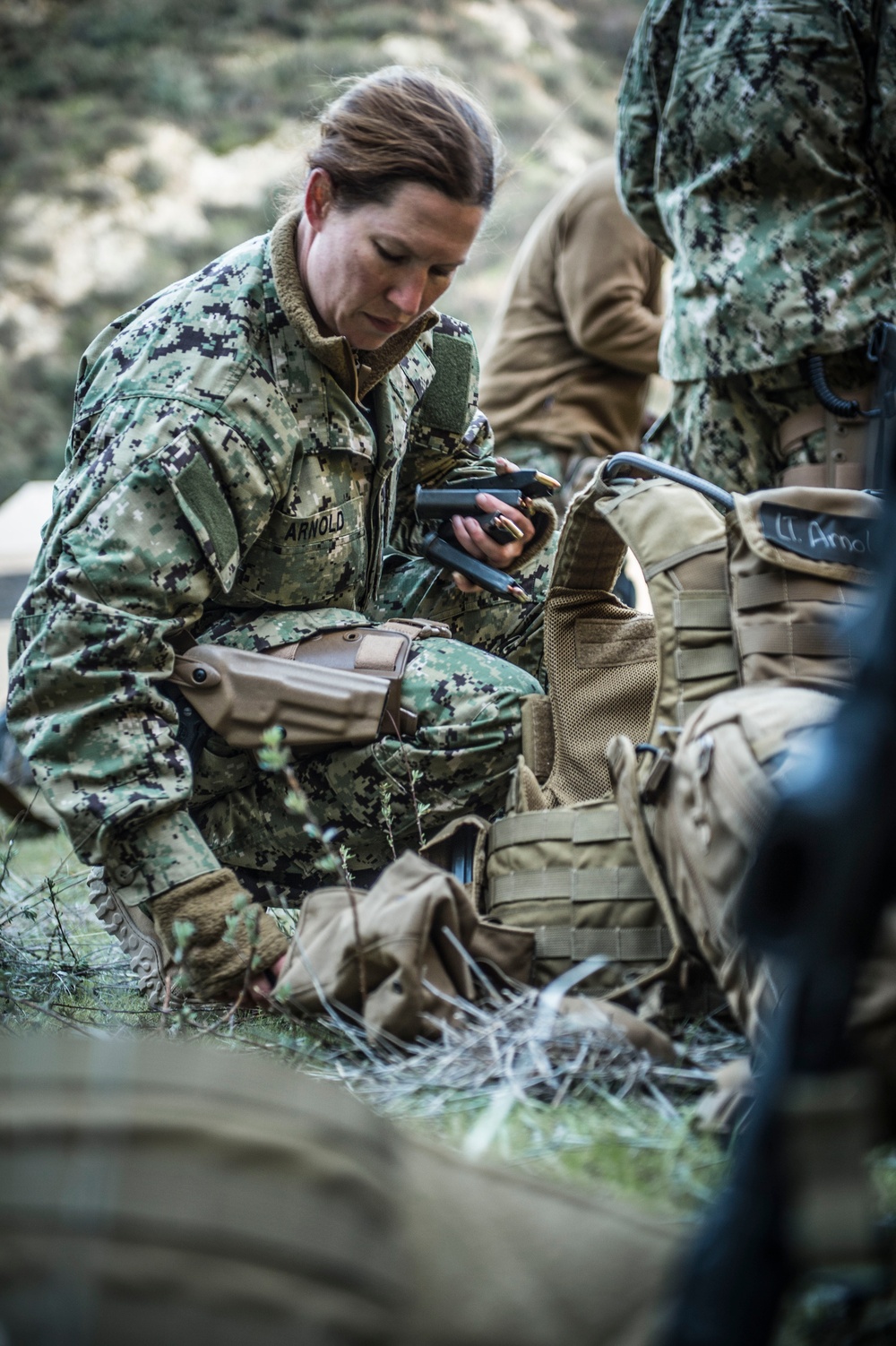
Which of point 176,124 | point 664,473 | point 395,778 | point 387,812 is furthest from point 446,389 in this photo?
point 176,124

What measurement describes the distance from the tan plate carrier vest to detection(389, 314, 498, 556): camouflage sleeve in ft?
2.41

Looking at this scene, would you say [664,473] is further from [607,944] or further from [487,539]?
[607,944]

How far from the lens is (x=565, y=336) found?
14.0ft

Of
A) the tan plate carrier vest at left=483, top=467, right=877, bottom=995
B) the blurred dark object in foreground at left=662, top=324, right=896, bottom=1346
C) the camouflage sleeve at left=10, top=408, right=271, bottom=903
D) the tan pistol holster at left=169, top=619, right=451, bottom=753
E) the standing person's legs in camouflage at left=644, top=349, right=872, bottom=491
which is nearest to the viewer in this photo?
the blurred dark object in foreground at left=662, top=324, right=896, bottom=1346

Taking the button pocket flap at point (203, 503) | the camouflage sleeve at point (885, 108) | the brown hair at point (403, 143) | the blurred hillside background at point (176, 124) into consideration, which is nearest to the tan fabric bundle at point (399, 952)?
the button pocket flap at point (203, 503)

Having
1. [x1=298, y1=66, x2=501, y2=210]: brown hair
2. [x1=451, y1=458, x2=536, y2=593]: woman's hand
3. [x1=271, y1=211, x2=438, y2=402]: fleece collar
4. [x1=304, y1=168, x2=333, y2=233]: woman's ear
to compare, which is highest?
[x1=298, y1=66, x2=501, y2=210]: brown hair

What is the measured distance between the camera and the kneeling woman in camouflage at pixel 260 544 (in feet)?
6.69

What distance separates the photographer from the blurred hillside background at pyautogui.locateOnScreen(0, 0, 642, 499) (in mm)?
16250

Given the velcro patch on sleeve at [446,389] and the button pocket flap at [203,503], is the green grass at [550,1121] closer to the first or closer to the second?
the button pocket flap at [203,503]

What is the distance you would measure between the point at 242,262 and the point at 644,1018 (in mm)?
1616

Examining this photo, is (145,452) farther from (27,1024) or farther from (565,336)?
(565,336)

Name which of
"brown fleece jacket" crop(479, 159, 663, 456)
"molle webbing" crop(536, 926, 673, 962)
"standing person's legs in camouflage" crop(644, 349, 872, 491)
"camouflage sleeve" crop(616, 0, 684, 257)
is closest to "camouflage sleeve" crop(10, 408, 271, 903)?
"molle webbing" crop(536, 926, 673, 962)

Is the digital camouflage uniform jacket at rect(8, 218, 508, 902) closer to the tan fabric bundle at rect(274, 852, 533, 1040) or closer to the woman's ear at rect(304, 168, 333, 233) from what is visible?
the woman's ear at rect(304, 168, 333, 233)

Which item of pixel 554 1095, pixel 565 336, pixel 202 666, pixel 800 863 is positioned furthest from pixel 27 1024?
pixel 565 336
